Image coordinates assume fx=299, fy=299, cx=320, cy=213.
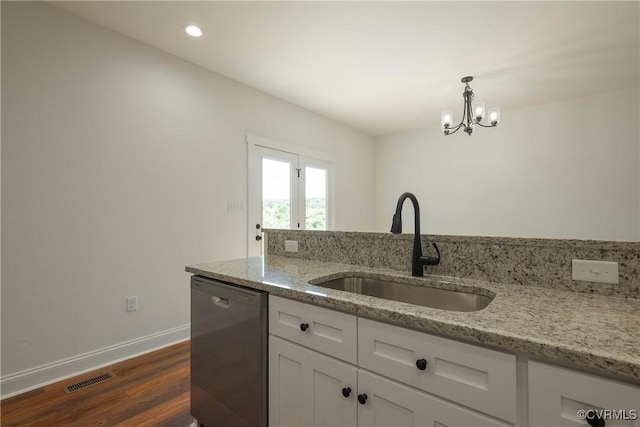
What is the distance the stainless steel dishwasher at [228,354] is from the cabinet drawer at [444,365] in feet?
1.64

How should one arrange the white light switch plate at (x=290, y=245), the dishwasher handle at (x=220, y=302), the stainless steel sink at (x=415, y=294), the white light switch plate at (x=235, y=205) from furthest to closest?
1. the white light switch plate at (x=235, y=205)
2. the white light switch plate at (x=290, y=245)
3. the dishwasher handle at (x=220, y=302)
4. the stainless steel sink at (x=415, y=294)

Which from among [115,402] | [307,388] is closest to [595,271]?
[307,388]

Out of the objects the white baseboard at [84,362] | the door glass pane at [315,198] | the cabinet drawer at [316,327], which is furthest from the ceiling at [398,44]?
the white baseboard at [84,362]

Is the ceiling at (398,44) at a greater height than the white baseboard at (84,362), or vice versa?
the ceiling at (398,44)

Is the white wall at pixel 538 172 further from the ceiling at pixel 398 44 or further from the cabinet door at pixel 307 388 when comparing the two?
the cabinet door at pixel 307 388

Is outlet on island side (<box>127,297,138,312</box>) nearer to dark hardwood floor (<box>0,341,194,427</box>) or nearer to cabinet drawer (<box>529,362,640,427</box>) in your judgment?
dark hardwood floor (<box>0,341,194,427</box>)

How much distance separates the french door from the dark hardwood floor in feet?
5.01

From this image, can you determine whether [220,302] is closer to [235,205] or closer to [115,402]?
[115,402]

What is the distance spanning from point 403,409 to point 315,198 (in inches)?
143

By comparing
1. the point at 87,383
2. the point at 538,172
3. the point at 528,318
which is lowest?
the point at 87,383

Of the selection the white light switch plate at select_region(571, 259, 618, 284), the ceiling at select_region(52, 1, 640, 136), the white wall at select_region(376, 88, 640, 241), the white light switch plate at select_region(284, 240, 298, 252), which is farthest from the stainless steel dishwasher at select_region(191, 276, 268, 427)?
the white wall at select_region(376, 88, 640, 241)

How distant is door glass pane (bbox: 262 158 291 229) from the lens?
361 cm

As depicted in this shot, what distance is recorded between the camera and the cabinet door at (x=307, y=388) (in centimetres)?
100

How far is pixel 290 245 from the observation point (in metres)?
1.94
